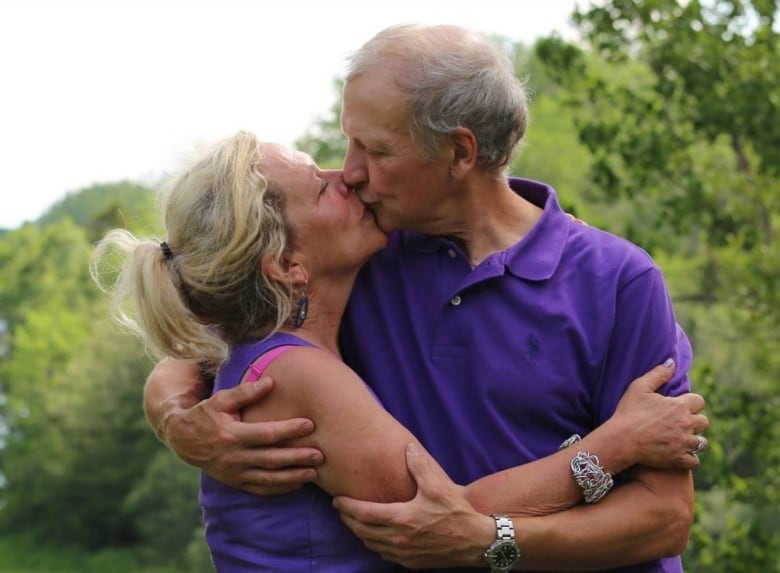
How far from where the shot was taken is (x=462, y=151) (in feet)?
12.0

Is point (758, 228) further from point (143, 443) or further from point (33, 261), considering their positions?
point (33, 261)

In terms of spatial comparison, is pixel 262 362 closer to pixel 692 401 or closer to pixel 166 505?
pixel 692 401

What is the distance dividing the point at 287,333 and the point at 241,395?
222 millimetres

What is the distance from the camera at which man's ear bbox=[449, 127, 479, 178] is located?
3607 millimetres

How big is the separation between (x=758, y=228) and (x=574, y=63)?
247 cm

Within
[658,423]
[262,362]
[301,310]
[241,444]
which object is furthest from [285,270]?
[658,423]

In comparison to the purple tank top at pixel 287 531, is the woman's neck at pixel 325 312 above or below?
above

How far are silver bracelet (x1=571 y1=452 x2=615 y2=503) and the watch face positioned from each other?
0.24 metres

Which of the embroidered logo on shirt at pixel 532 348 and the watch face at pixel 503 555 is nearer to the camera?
the watch face at pixel 503 555

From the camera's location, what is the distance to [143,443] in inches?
1989

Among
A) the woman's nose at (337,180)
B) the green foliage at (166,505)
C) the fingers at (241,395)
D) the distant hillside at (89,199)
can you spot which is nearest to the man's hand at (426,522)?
the fingers at (241,395)

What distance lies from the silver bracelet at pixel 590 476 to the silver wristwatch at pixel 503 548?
8.5 inches

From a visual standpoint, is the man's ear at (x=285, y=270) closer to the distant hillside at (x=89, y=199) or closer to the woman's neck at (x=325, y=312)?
the woman's neck at (x=325, y=312)

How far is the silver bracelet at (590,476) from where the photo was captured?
3393 mm
